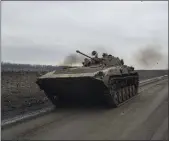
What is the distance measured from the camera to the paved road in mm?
8656

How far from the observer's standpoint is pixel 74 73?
13.1 m

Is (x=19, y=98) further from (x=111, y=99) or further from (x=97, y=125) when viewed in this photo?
(x=97, y=125)

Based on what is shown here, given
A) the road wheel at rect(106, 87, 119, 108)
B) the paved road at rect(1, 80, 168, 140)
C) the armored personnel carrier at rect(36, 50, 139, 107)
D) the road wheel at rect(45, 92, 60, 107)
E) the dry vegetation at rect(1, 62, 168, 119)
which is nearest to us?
the paved road at rect(1, 80, 168, 140)

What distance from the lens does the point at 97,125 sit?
10.1 meters

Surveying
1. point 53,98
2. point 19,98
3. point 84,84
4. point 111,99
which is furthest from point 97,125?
point 19,98

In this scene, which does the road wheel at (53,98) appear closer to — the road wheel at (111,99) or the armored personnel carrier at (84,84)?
the armored personnel carrier at (84,84)

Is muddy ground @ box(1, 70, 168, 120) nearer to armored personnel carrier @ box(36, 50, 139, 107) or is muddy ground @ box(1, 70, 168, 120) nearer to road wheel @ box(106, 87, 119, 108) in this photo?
armored personnel carrier @ box(36, 50, 139, 107)

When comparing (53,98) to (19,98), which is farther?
(19,98)

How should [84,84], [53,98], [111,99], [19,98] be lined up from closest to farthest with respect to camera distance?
[84,84]
[111,99]
[53,98]
[19,98]

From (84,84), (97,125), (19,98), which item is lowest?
(97,125)

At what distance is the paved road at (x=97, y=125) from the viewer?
8.66 metres

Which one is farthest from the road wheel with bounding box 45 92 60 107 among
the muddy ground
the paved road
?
the paved road

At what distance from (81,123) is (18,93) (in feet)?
22.9

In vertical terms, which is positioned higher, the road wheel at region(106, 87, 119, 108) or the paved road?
the road wheel at region(106, 87, 119, 108)
